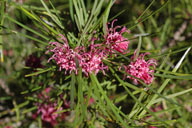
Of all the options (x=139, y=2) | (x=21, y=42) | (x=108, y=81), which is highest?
(x=139, y=2)

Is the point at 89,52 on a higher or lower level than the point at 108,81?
higher

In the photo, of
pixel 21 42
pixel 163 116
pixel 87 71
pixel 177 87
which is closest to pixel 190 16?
pixel 177 87

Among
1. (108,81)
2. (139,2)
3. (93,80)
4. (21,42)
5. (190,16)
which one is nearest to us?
(93,80)

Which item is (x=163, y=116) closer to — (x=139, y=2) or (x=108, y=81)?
(x=108, y=81)

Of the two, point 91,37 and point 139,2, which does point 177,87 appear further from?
point 139,2

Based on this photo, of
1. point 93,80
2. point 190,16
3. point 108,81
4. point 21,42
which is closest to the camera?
point 93,80

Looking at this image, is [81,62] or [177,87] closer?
[81,62]

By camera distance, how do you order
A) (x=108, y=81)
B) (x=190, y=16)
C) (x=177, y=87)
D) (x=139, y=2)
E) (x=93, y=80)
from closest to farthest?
(x=93, y=80), (x=108, y=81), (x=177, y=87), (x=190, y=16), (x=139, y=2)

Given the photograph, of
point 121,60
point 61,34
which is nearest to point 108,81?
point 121,60

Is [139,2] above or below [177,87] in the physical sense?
above
